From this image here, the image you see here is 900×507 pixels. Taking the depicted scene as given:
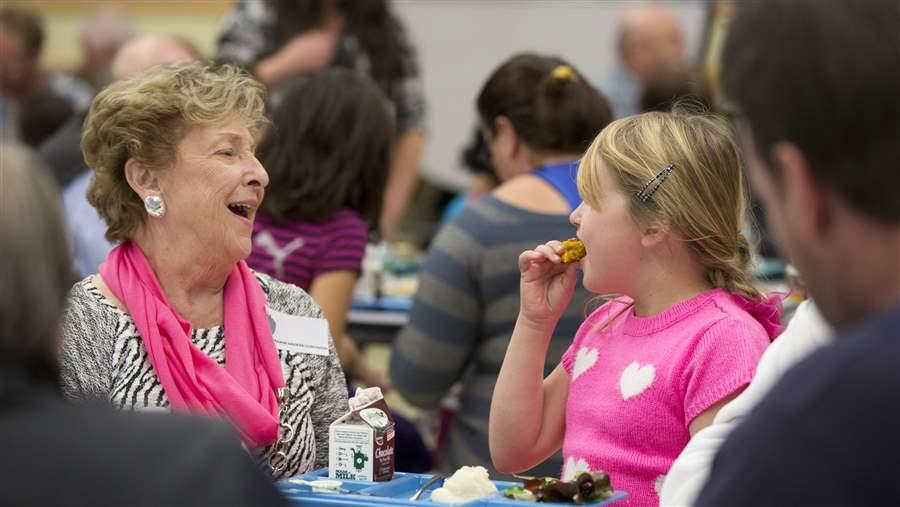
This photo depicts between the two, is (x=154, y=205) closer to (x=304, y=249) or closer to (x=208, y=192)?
(x=208, y=192)

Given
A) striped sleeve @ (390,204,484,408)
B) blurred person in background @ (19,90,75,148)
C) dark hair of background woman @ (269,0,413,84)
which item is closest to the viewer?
striped sleeve @ (390,204,484,408)

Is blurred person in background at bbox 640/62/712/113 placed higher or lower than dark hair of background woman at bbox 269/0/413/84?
lower

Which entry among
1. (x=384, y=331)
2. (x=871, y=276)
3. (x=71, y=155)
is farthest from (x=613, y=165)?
(x=71, y=155)

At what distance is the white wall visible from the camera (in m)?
8.87

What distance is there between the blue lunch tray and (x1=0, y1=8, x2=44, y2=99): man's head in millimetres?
6684

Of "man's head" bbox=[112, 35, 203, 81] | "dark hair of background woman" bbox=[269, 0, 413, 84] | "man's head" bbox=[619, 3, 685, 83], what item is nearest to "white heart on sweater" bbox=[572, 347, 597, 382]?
"man's head" bbox=[112, 35, 203, 81]

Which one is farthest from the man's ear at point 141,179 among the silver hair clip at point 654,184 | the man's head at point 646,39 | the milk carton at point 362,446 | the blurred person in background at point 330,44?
the man's head at point 646,39

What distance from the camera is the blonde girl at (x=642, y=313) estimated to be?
246 centimetres

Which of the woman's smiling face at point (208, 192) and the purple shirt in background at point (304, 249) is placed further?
the purple shirt in background at point (304, 249)

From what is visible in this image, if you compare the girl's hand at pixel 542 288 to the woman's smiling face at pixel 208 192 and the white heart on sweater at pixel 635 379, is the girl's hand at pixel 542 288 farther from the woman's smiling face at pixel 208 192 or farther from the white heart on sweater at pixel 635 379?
the woman's smiling face at pixel 208 192

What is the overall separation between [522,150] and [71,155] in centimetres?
214

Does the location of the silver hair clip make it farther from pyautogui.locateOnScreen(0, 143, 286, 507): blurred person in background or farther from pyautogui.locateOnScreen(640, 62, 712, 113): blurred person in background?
pyautogui.locateOnScreen(640, 62, 712, 113): blurred person in background

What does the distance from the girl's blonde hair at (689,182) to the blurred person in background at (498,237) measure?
1.05 m

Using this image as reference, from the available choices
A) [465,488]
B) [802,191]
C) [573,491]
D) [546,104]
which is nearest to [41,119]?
[546,104]
